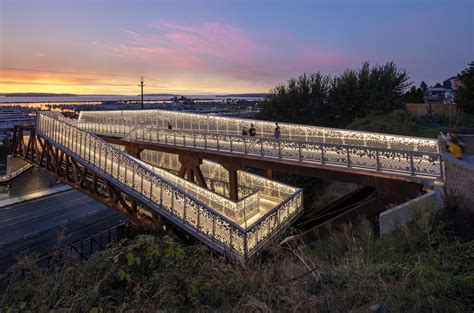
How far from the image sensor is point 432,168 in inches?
386

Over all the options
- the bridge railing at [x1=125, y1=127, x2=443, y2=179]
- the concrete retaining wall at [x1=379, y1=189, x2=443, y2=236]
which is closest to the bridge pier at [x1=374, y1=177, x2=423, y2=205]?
the bridge railing at [x1=125, y1=127, x2=443, y2=179]

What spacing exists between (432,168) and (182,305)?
30.9 ft

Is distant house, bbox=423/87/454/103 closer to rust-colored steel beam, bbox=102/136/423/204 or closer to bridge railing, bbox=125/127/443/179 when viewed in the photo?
bridge railing, bbox=125/127/443/179

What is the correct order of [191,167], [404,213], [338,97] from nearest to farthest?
1. [404,213]
2. [191,167]
3. [338,97]

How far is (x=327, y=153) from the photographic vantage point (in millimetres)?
12148

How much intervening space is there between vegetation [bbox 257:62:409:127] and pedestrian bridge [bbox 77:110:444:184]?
45.1 feet

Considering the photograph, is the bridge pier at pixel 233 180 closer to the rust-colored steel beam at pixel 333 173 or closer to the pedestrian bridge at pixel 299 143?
the rust-colored steel beam at pixel 333 173

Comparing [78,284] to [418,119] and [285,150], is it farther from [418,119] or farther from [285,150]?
[418,119]

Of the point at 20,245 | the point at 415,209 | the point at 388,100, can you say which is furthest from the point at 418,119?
the point at 20,245

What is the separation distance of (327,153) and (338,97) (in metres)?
21.1

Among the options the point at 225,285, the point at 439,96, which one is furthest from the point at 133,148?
the point at 439,96

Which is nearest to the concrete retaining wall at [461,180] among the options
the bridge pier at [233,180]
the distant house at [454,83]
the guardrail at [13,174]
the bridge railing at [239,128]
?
the bridge railing at [239,128]

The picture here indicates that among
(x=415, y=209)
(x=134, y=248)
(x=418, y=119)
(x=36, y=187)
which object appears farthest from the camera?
(x=36, y=187)

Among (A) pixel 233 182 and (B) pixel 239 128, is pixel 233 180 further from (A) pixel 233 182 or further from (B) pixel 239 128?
(B) pixel 239 128
